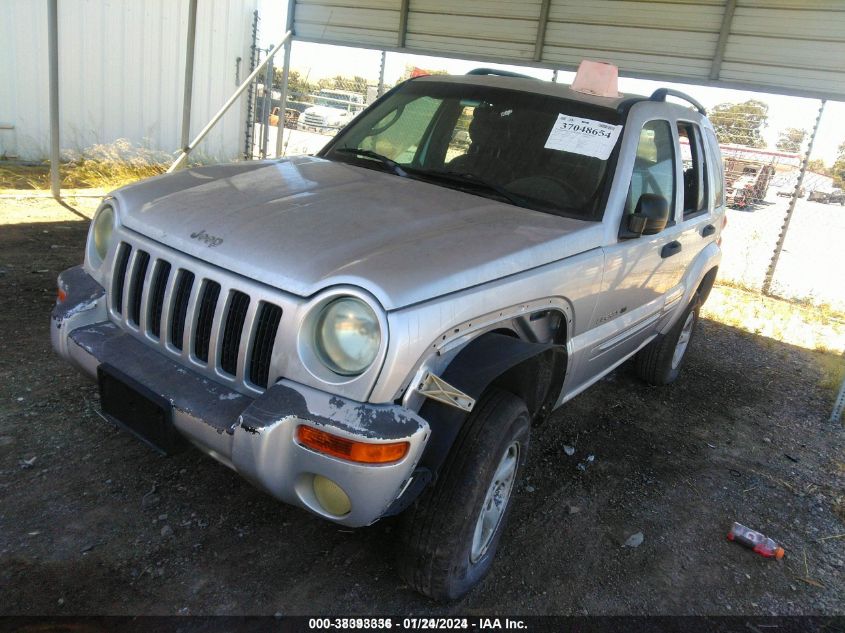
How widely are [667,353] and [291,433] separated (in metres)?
3.60

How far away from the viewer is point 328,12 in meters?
8.32

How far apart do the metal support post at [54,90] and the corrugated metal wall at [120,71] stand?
1.75 meters

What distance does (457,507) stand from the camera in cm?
237

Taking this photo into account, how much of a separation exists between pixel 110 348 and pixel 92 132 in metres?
8.67

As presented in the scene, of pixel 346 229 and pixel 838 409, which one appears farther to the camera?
pixel 838 409

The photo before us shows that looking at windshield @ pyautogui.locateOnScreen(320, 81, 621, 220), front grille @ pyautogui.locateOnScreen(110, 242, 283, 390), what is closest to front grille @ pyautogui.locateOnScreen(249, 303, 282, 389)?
front grille @ pyautogui.locateOnScreen(110, 242, 283, 390)

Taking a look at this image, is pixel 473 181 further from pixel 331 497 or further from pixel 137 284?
pixel 331 497

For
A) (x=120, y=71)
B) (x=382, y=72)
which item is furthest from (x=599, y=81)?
Answer: (x=120, y=71)

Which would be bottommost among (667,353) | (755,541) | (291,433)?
(755,541)

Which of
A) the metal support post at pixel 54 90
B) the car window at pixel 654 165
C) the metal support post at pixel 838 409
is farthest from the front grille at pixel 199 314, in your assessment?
the metal support post at pixel 54 90

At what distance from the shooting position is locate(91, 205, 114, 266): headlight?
2828mm

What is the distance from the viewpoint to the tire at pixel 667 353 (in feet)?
15.8

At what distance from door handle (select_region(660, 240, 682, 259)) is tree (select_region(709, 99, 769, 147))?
5.29m

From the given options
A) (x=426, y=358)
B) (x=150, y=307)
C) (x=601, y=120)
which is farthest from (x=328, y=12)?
(x=426, y=358)
